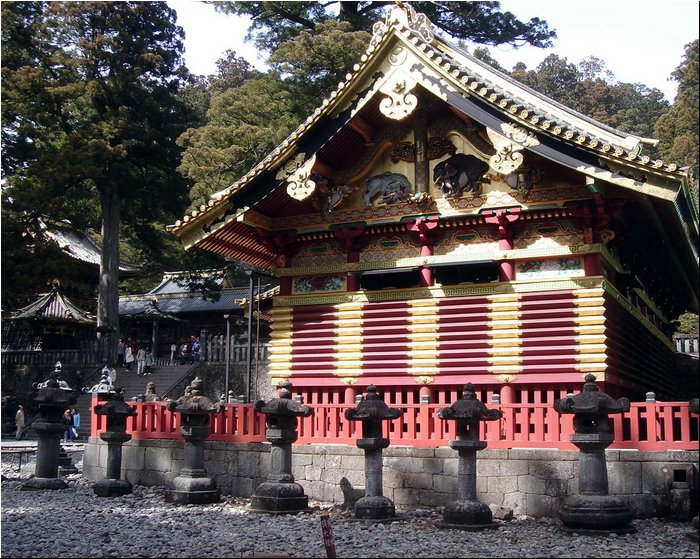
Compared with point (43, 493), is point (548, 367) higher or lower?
higher

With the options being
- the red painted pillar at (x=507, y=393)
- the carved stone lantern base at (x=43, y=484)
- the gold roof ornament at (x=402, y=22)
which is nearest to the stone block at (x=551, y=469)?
the red painted pillar at (x=507, y=393)

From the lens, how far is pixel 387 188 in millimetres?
18797

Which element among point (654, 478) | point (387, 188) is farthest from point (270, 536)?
point (387, 188)

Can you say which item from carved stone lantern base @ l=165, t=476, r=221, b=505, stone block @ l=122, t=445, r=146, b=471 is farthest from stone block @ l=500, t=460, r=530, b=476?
stone block @ l=122, t=445, r=146, b=471

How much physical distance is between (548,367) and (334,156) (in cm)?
686

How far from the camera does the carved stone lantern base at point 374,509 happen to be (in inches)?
518

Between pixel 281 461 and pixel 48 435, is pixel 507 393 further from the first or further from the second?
pixel 48 435

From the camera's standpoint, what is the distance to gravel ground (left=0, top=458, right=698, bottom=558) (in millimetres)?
10547

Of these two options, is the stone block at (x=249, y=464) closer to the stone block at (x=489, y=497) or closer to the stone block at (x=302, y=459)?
the stone block at (x=302, y=459)

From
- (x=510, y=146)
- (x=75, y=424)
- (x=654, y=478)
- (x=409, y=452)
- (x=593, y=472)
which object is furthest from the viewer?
(x=75, y=424)

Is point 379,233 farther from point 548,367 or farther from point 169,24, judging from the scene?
point 169,24

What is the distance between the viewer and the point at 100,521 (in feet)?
43.0

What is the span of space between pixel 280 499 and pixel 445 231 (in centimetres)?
735

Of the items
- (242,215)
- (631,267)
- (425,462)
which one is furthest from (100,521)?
(631,267)
